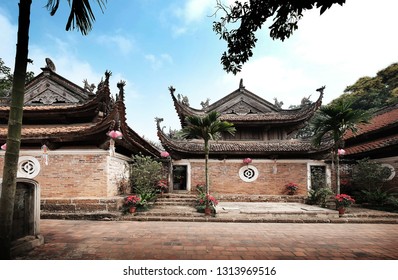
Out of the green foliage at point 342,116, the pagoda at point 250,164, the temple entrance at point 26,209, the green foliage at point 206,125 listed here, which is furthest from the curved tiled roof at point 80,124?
the green foliage at point 342,116

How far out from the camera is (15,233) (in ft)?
12.2

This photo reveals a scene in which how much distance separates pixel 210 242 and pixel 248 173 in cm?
750

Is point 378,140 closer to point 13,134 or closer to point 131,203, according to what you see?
point 131,203

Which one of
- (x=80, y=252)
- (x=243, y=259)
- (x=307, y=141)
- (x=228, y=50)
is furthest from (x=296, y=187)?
(x=80, y=252)

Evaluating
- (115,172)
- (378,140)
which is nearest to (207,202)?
(115,172)

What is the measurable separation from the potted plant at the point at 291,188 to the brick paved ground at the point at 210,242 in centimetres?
498

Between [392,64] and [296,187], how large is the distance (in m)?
22.3

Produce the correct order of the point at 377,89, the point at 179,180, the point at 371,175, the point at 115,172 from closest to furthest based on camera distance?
the point at 115,172, the point at 371,175, the point at 179,180, the point at 377,89

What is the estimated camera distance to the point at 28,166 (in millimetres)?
7395

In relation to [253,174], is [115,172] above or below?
above

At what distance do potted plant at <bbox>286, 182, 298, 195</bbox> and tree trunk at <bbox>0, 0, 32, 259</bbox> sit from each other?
Result: 11.3 meters

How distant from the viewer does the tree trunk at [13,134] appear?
2664mm

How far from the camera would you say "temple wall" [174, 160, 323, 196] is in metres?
11.1

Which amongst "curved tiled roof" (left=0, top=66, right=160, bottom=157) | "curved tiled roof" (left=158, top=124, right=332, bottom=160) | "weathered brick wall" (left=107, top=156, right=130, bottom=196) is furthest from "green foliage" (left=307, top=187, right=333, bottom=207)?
"weathered brick wall" (left=107, top=156, right=130, bottom=196)
